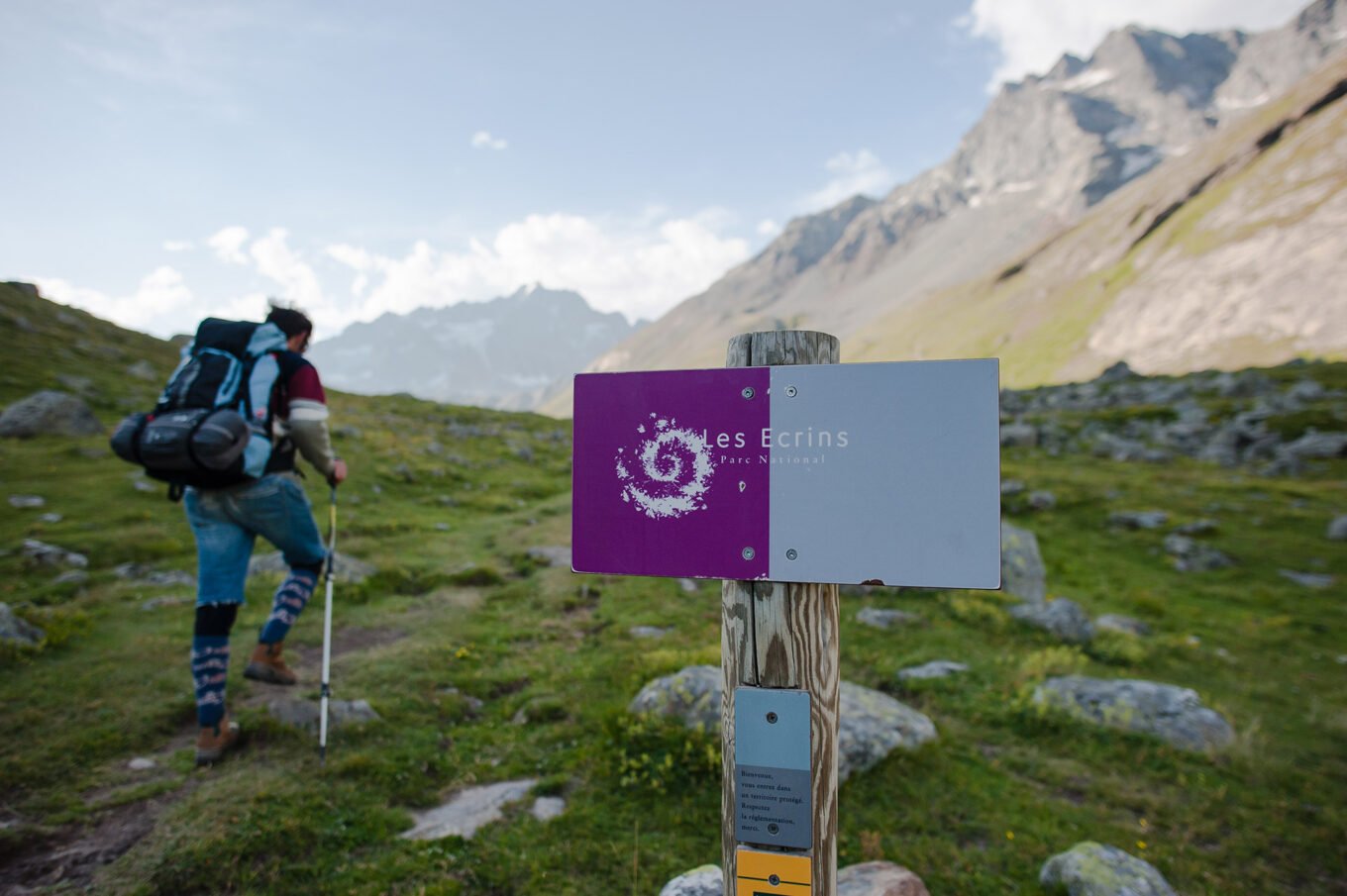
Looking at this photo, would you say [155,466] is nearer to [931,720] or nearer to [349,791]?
[349,791]

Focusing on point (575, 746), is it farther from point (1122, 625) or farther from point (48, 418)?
point (48, 418)

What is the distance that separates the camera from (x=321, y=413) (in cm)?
692

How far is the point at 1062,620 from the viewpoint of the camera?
10773mm

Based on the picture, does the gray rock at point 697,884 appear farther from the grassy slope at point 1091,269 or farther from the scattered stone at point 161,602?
the grassy slope at point 1091,269

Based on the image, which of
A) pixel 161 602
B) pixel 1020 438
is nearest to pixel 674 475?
pixel 161 602

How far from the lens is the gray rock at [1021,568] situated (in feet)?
42.8

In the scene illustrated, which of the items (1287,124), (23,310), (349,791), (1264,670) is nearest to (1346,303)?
(1287,124)

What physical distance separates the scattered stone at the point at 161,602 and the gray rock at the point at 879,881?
34.9 ft

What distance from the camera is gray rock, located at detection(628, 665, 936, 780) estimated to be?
631 cm

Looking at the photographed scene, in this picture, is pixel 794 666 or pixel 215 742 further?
pixel 215 742

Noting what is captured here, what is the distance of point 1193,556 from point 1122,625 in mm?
7320

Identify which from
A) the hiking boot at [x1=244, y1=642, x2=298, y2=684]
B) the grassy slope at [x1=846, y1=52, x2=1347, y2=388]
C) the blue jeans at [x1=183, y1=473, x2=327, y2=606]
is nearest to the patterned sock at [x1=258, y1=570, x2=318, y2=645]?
the hiking boot at [x1=244, y1=642, x2=298, y2=684]

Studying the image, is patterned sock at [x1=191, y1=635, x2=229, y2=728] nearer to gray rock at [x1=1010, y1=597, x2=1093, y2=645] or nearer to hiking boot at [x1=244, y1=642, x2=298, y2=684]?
hiking boot at [x1=244, y1=642, x2=298, y2=684]

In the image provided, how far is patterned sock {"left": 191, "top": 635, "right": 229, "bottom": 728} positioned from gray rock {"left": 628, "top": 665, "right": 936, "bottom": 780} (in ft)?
13.4
